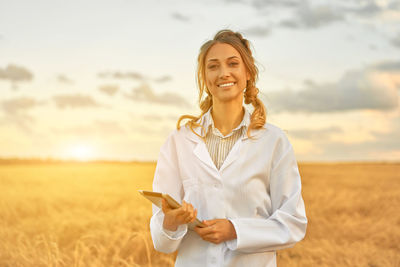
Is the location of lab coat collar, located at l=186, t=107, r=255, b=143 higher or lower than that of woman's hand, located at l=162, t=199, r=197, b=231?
higher

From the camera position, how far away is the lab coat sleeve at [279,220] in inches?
89.0

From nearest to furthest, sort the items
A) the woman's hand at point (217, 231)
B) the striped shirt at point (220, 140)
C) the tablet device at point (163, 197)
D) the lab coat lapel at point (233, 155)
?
the tablet device at point (163, 197) → the woman's hand at point (217, 231) → the lab coat lapel at point (233, 155) → the striped shirt at point (220, 140)

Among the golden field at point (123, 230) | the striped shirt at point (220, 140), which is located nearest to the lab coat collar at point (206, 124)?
the striped shirt at point (220, 140)

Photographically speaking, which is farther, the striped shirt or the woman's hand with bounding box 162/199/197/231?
the striped shirt

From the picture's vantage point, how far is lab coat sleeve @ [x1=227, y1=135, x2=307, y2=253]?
2260 mm

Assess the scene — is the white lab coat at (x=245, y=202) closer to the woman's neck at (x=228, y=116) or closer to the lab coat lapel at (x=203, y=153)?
the lab coat lapel at (x=203, y=153)

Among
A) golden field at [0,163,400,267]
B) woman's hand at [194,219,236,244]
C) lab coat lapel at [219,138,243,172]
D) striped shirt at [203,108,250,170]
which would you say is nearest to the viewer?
woman's hand at [194,219,236,244]

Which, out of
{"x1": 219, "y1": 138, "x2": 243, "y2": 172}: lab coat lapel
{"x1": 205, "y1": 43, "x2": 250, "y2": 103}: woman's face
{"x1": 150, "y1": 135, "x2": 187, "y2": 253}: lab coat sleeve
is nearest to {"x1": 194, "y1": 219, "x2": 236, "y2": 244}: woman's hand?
{"x1": 150, "y1": 135, "x2": 187, "y2": 253}: lab coat sleeve

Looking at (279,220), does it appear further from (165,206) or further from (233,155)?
(165,206)

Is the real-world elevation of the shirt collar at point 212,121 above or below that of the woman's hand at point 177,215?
above

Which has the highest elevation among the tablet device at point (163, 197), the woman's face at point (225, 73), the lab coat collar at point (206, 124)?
the woman's face at point (225, 73)

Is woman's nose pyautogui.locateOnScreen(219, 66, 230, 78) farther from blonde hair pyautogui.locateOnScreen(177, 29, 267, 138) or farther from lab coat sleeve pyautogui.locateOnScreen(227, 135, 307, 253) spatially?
lab coat sleeve pyautogui.locateOnScreen(227, 135, 307, 253)

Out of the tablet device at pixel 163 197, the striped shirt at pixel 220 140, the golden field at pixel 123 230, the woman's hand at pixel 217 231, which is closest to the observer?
the tablet device at pixel 163 197

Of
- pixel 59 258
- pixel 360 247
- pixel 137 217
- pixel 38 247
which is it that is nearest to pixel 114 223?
pixel 137 217
